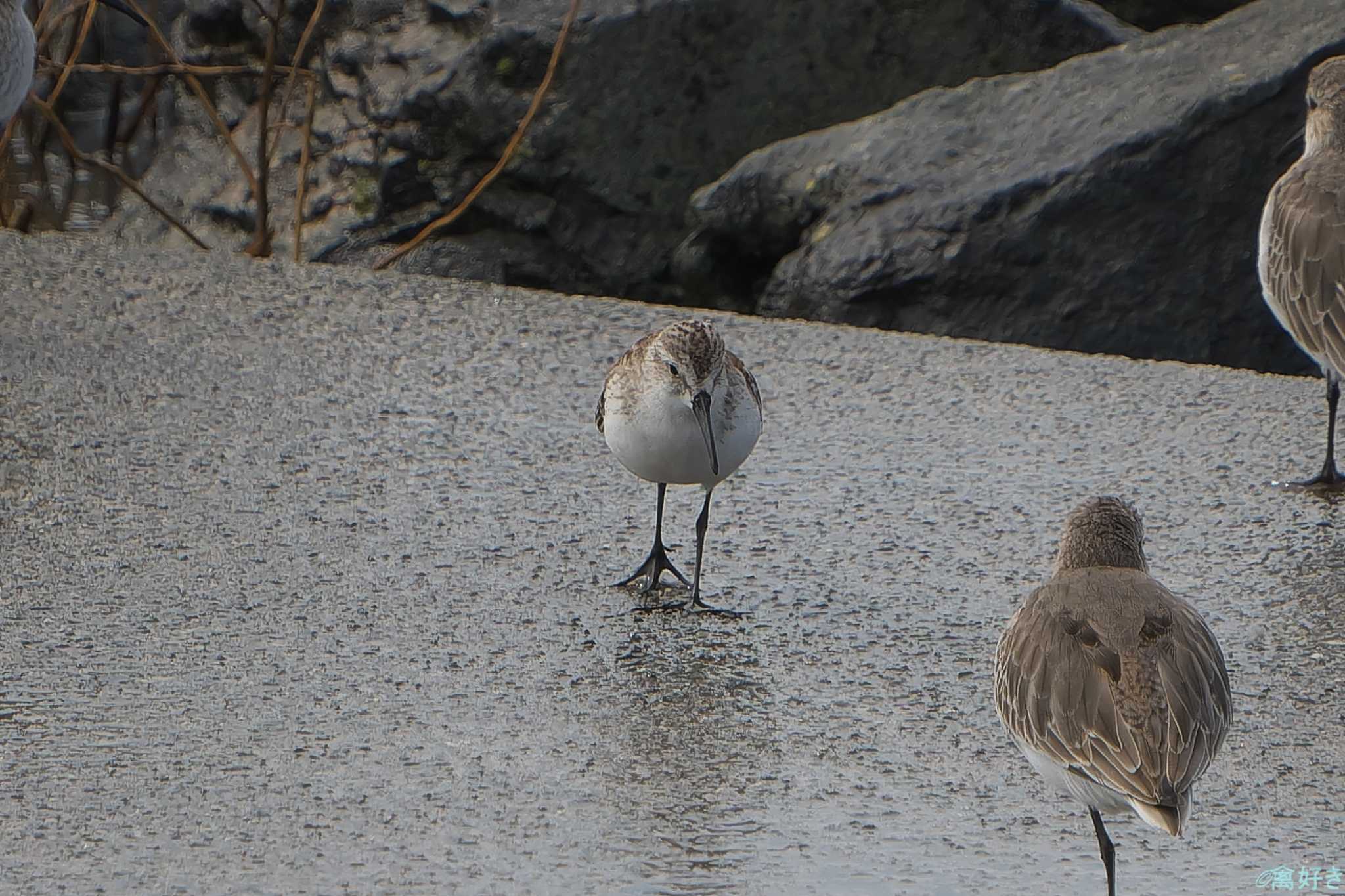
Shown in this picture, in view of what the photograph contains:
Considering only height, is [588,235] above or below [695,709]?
above

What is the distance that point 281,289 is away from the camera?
26.1ft

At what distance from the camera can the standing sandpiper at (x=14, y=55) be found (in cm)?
776

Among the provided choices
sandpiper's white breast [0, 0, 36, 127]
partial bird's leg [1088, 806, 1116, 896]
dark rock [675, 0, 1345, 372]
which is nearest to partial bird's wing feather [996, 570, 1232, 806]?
partial bird's leg [1088, 806, 1116, 896]

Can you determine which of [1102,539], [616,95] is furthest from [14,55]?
[1102,539]

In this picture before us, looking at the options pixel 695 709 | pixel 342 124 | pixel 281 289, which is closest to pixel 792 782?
pixel 695 709

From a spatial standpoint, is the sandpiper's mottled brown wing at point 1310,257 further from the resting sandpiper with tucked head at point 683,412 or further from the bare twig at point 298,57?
the bare twig at point 298,57

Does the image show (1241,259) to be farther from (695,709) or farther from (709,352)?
(695,709)

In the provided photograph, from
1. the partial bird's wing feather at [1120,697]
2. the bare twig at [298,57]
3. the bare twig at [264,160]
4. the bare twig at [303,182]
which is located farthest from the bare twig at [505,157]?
the partial bird's wing feather at [1120,697]

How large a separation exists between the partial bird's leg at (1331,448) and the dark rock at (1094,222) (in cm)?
173

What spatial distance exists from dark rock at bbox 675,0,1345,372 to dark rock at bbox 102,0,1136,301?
1.36 metres

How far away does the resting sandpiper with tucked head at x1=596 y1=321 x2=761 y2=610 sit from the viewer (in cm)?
471

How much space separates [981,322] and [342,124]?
4.04 metres

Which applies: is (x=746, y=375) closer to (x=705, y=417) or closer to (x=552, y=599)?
(x=705, y=417)

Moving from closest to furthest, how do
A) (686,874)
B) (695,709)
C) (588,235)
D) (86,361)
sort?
(686,874) < (695,709) < (86,361) < (588,235)
